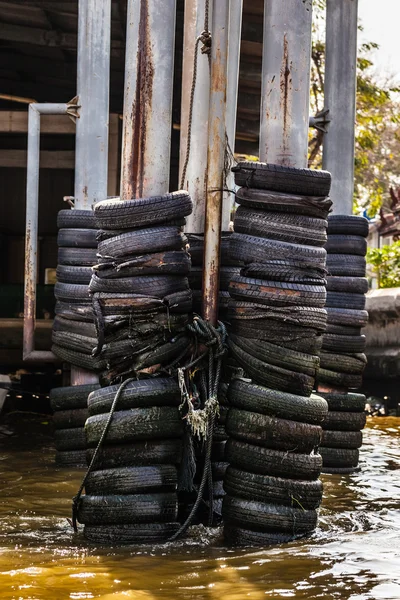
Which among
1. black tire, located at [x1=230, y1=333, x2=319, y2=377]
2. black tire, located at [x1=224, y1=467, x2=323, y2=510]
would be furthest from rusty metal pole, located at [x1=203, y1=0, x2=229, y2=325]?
black tire, located at [x1=224, y1=467, x2=323, y2=510]

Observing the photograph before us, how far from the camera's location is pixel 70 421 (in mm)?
8438

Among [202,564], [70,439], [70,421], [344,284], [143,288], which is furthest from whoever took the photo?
[344,284]

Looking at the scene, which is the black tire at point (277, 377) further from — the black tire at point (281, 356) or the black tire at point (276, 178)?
the black tire at point (276, 178)

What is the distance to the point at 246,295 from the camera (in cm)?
555

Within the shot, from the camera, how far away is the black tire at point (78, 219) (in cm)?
851

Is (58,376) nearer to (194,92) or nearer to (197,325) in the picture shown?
(194,92)

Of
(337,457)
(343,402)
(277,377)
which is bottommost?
(337,457)

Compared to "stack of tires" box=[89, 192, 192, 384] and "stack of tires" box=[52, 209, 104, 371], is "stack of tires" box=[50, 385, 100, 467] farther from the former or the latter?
"stack of tires" box=[89, 192, 192, 384]

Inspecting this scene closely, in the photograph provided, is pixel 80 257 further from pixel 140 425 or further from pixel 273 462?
pixel 273 462

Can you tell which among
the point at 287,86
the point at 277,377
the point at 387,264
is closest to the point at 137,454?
the point at 277,377

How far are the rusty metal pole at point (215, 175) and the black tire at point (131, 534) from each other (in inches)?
47.5

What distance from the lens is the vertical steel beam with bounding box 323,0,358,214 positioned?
30.6 ft

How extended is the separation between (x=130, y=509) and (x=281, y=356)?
1148 mm

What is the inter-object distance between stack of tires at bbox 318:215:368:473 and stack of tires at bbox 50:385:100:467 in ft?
6.68
